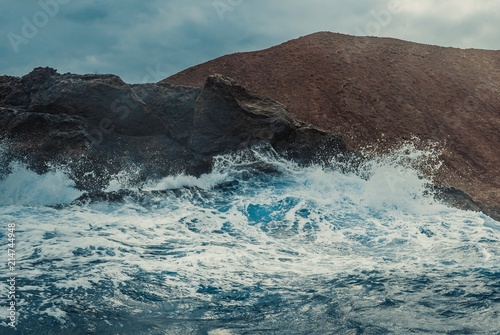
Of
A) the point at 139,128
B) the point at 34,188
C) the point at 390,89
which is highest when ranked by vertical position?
the point at 390,89

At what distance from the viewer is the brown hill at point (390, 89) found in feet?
54.5

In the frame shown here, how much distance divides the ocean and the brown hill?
11.7 ft

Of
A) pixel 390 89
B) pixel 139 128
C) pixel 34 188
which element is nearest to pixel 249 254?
pixel 34 188

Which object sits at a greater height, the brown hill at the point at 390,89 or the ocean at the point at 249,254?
the brown hill at the point at 390,89

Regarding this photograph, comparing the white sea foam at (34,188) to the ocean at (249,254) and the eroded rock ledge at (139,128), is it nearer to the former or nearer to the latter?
the ocean at (249,254)

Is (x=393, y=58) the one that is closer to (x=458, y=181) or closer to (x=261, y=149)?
(x=458, y=181)

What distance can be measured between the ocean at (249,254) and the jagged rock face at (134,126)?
44 centimetres

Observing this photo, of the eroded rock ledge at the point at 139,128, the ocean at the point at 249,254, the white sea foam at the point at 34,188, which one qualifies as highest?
the eroded rock ledge at the point at 139,128

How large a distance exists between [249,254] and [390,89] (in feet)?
39.5

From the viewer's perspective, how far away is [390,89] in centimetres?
1862

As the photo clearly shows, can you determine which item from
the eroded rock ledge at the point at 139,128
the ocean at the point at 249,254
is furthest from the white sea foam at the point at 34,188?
the eroded rock ledge at the point at 139,128

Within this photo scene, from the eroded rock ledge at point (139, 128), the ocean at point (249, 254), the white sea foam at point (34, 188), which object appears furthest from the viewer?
the eroded rock ledge at point (139, 128)

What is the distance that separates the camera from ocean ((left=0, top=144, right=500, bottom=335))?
17.9ft

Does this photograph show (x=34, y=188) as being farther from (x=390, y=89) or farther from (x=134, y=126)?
(x=390, y=89)
